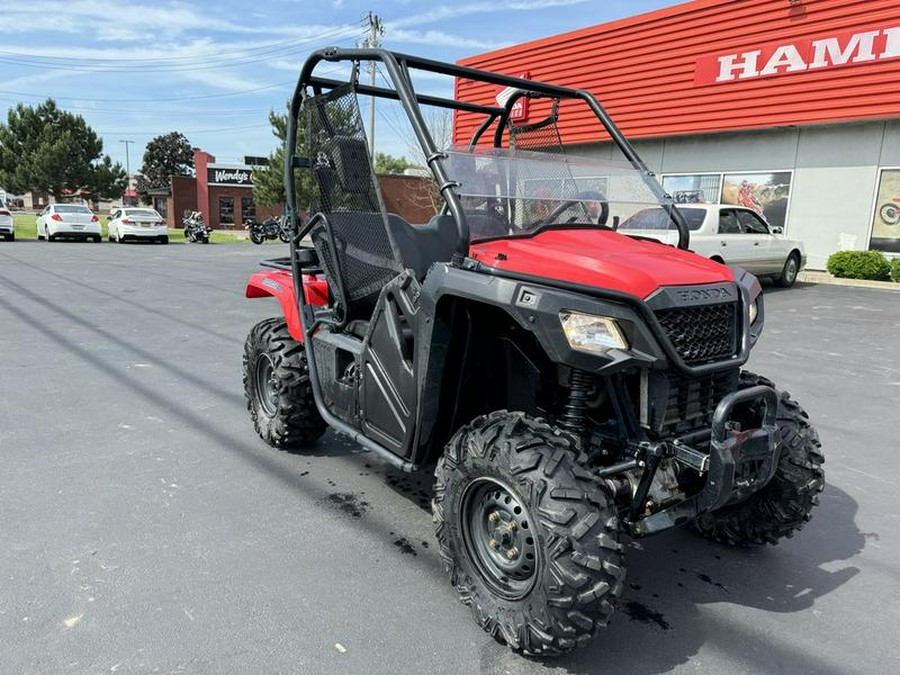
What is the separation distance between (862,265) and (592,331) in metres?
14.0

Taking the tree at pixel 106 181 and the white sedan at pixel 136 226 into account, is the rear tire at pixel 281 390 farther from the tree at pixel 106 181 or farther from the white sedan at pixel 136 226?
the tree at pixel 106 181

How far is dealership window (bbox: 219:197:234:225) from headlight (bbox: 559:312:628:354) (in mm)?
46916

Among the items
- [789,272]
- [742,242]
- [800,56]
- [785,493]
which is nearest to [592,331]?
[785,493]

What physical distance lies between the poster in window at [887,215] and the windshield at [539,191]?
13.1 meters

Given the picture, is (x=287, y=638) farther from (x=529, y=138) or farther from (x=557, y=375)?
(x=529, y=138)

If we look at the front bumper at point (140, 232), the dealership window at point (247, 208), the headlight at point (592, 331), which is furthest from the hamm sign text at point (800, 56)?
the dealership window at point (247, 208)

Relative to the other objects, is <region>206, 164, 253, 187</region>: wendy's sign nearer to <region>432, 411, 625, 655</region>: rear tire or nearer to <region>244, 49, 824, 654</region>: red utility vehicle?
<region>244, 49, 824, 654</region>: red utility vehicle

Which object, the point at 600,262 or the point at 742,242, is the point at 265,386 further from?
the point at 742,242

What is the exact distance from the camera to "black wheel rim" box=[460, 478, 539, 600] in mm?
2455

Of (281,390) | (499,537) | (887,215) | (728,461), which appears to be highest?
(887,215)

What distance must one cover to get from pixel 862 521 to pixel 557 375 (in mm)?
2090

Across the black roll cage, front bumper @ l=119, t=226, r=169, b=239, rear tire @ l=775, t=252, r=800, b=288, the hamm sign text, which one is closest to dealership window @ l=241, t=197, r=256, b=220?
front bumper @ l=119, t=226, r=169, b=239

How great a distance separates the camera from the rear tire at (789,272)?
43.4 ft

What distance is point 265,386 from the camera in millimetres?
4609
